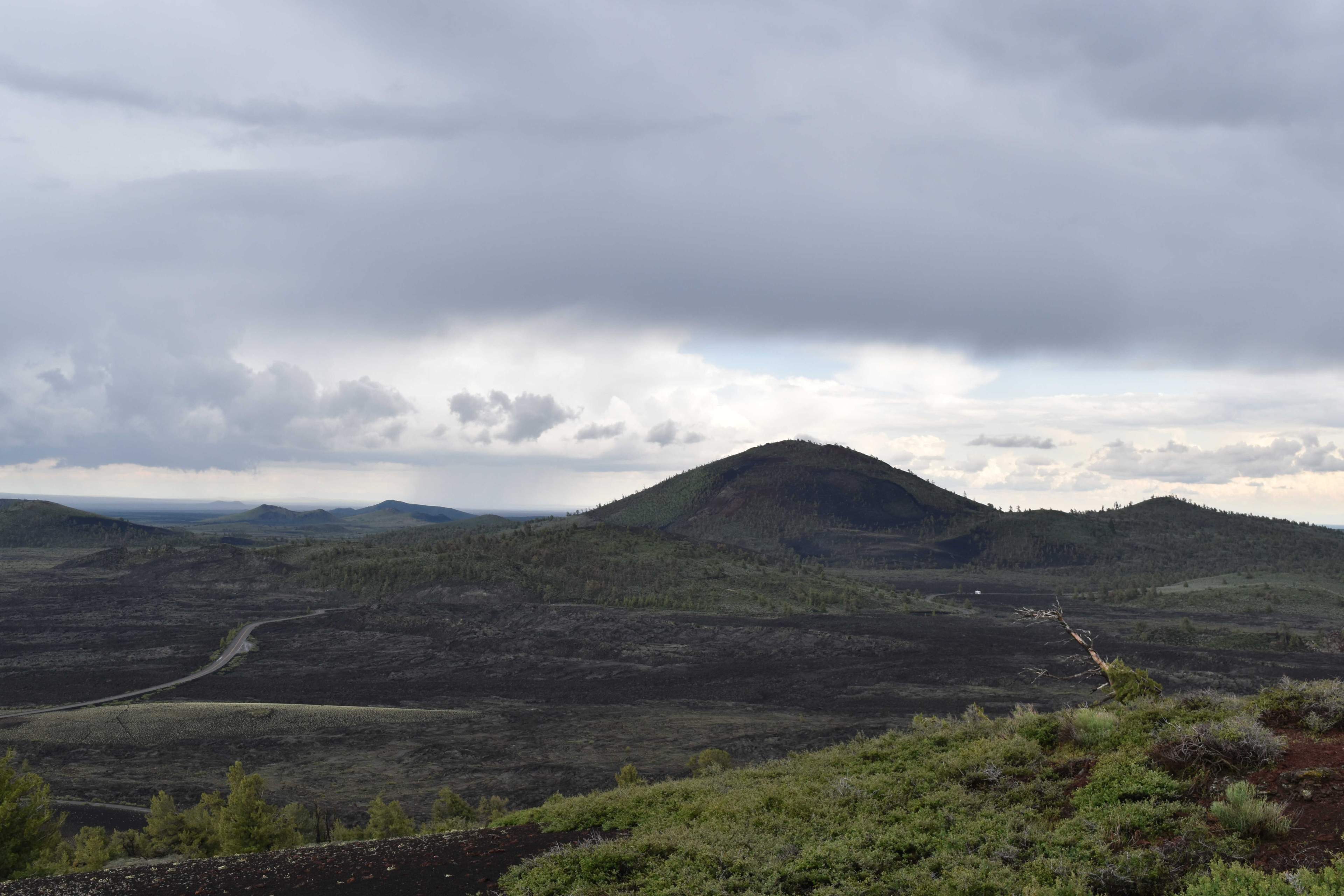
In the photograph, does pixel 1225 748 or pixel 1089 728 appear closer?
pixel 1225 748

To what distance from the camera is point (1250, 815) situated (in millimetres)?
8281

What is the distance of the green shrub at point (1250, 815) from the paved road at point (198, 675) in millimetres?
62732

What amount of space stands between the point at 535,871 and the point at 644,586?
10648 centimetres

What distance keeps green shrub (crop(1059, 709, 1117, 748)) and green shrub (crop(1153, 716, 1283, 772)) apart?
1166 mm

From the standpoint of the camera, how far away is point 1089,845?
892cm

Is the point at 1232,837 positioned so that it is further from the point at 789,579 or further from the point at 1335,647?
the point at 789,579

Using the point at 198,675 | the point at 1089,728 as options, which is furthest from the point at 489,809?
the point at 198,675

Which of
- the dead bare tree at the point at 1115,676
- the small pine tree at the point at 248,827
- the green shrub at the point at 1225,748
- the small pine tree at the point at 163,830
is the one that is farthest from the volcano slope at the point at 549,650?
the green shrub at the point at 1225,748

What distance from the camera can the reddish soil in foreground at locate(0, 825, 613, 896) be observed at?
1071 centimetres

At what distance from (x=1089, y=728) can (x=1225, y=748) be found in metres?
2.32

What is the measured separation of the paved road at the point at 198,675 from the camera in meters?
53.4

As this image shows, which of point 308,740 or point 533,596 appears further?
point 533,596

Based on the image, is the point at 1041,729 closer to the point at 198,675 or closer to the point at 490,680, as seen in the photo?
the point at 490,680

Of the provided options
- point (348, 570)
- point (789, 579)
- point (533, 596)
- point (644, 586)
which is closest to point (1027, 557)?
point (789, 579)
